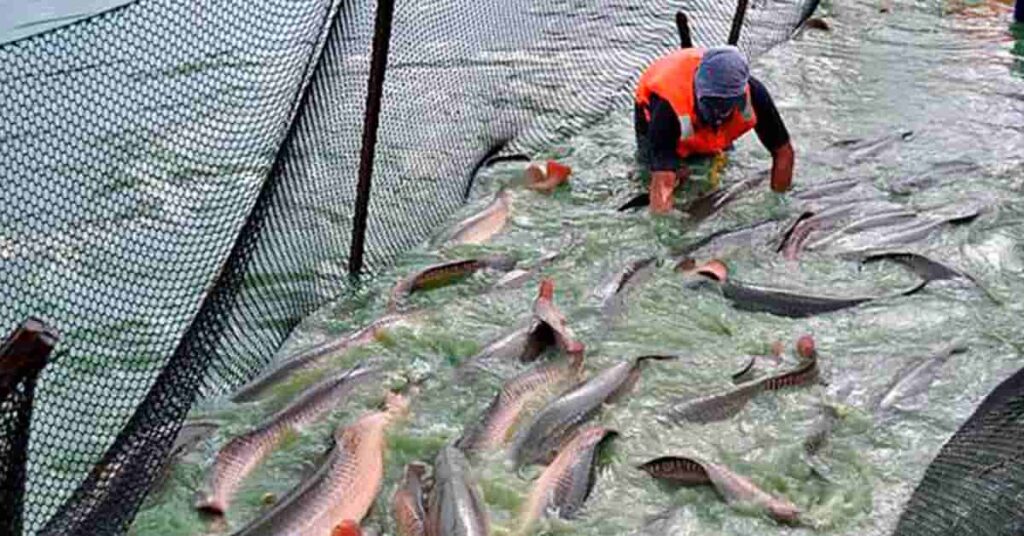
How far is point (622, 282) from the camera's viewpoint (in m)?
6.56

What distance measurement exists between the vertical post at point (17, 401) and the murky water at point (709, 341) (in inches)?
64.2

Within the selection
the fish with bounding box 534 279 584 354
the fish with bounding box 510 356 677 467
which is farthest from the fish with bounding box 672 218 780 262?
the fish with bounding box 510 356 677 467

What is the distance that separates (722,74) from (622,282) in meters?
1.49

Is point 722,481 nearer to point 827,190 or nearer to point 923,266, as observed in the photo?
point 923,266

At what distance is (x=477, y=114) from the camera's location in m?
8.87

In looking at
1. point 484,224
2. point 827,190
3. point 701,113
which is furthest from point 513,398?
point 827,190

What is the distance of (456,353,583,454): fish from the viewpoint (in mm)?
4828

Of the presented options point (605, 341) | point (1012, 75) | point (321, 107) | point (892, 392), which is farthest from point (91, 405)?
point (1012, 75)

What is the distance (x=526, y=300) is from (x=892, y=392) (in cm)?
194

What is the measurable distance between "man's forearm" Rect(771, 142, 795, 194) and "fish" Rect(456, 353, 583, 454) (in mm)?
2947

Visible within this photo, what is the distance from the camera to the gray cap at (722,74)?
711 cm

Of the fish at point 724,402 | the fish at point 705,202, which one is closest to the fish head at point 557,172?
the fish at point 705,202

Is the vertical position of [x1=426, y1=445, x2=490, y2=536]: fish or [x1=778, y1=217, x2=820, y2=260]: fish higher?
[x1=426, y1=445, x2=490, y2=536]: fish

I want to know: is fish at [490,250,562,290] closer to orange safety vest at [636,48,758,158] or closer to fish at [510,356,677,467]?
fish at [510,356,677,467]
